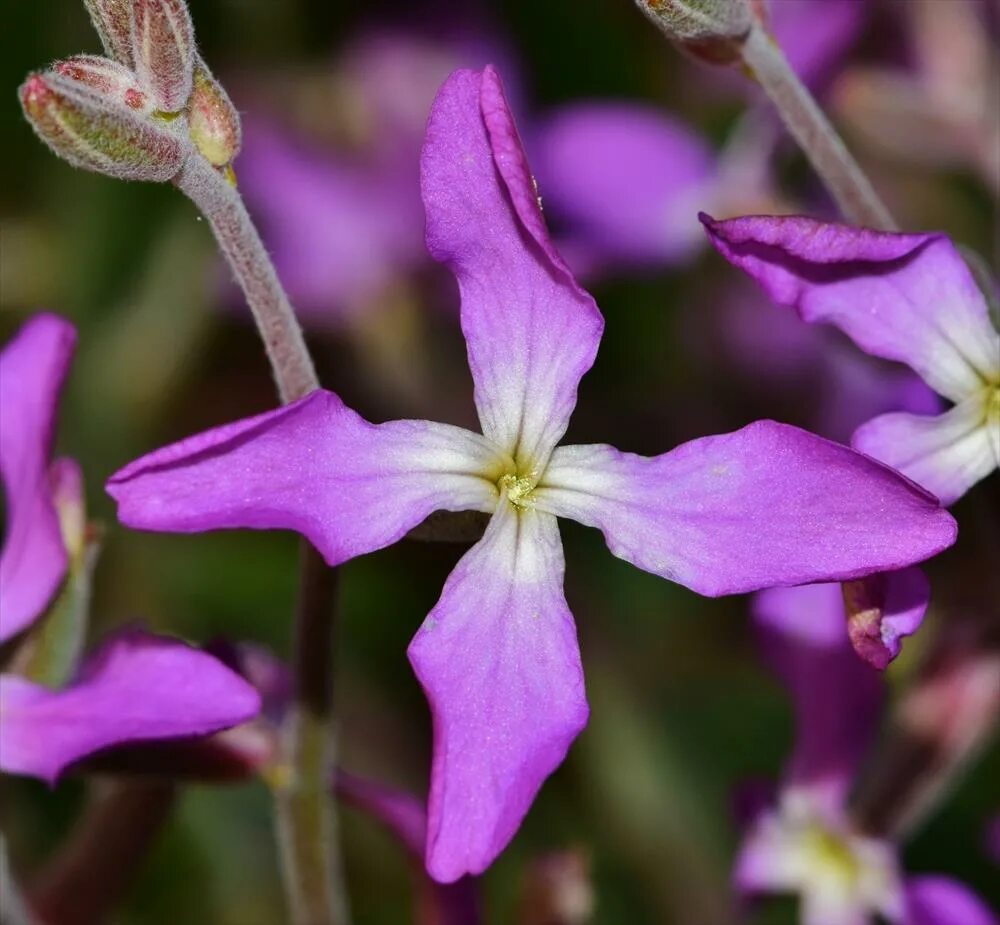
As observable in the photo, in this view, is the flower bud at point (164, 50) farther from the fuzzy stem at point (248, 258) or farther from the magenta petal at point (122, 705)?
the magenta petal at point (122, 705)

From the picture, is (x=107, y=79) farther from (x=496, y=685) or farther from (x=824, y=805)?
(x=824, y=805)

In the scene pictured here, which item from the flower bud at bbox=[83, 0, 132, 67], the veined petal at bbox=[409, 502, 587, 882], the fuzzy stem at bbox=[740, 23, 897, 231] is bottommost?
the veined petal at bbox=[409, 502, 587, 882]

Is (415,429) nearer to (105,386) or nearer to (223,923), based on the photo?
(223,923)

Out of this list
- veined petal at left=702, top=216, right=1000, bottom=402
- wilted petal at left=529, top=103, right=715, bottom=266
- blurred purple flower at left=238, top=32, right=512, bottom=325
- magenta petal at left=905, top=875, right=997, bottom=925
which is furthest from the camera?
blurred purple flower at left=238, top=32, right=512, bottom=325

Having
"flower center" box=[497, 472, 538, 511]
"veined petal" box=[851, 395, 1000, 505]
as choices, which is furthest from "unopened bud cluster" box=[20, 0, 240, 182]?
"veined petal" box=[851, 395, 1000, 505]

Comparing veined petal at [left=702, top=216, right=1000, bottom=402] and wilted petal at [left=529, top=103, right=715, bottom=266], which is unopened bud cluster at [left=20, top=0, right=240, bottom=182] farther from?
wilted petal at [left=529, top=103, right=715, bottom=266]

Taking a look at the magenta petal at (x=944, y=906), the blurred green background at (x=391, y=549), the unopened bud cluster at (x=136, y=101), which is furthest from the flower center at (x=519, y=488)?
the blurred green background at (x=391, y=549)

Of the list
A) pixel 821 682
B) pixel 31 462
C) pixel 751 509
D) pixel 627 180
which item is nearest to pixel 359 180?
pixel 627 180
